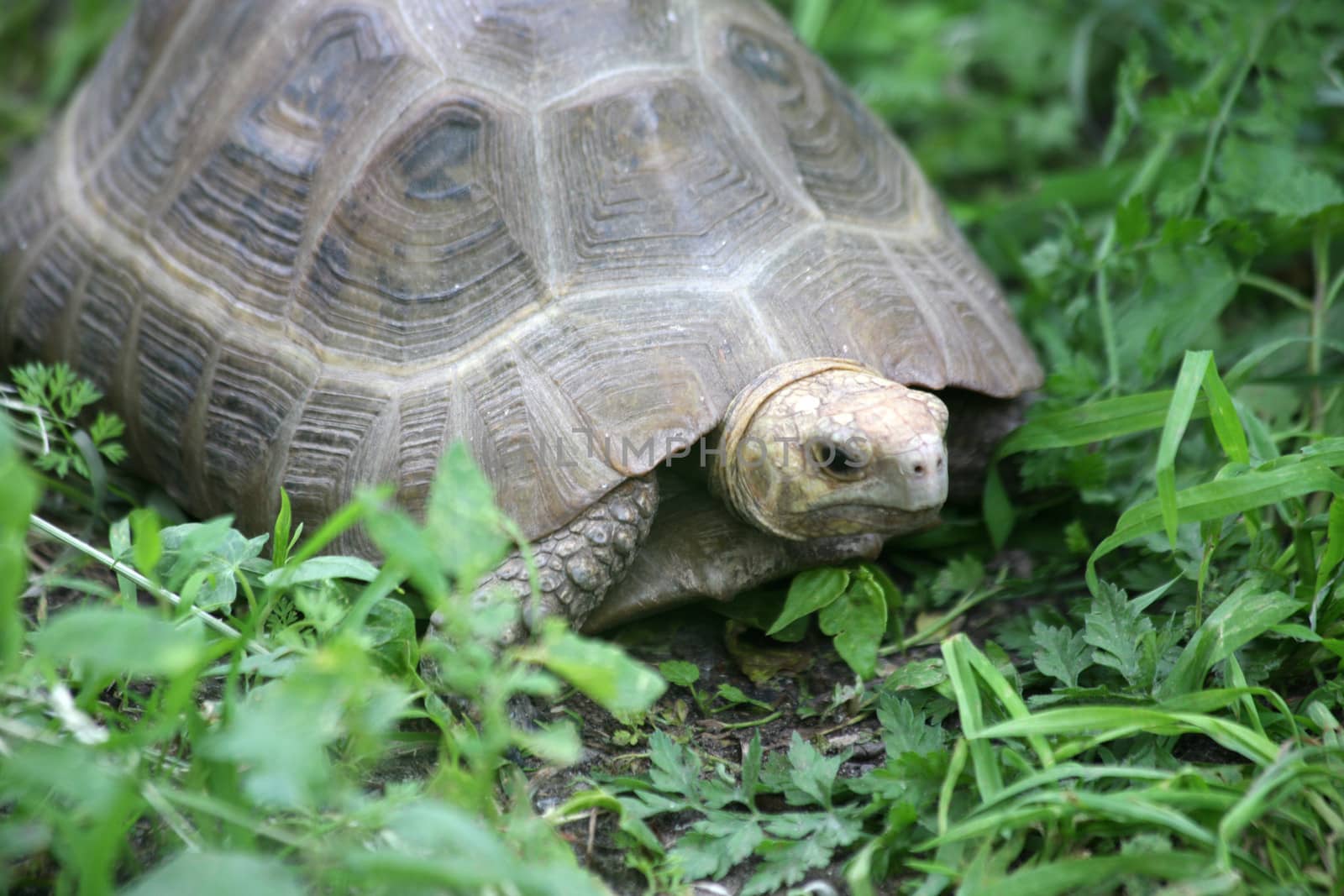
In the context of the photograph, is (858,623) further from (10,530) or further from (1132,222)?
(10,530)

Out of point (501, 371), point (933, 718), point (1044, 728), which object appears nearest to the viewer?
point (1044, 728)

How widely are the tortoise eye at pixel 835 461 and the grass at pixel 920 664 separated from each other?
0.30 meters

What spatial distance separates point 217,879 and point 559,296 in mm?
1422

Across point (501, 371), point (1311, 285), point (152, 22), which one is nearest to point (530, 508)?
point (501, 371)

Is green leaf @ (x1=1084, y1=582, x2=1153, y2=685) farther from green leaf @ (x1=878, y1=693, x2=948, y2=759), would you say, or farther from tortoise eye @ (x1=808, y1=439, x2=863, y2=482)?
tortoise eye @ (x1=808, y1=439, x2=863, y2=482)

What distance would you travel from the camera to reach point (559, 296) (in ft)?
8.22

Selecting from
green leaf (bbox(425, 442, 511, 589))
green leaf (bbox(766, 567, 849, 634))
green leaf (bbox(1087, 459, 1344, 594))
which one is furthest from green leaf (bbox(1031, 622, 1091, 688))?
green leaf (bbox(425, 442, 511, 589))

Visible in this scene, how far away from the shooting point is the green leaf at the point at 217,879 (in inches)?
55.2

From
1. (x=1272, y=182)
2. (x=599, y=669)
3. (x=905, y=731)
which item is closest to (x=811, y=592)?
(x=905, y=731)

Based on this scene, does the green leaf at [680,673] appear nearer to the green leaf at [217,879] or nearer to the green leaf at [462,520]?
the green leaf at [462,520]

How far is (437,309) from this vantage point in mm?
2555

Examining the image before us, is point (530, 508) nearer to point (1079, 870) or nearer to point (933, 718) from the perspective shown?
point (933, 718)

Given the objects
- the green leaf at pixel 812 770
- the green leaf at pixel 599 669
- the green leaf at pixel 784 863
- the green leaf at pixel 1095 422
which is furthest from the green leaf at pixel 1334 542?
the green leaf at pixel 599 669

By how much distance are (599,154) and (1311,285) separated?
2.40m
